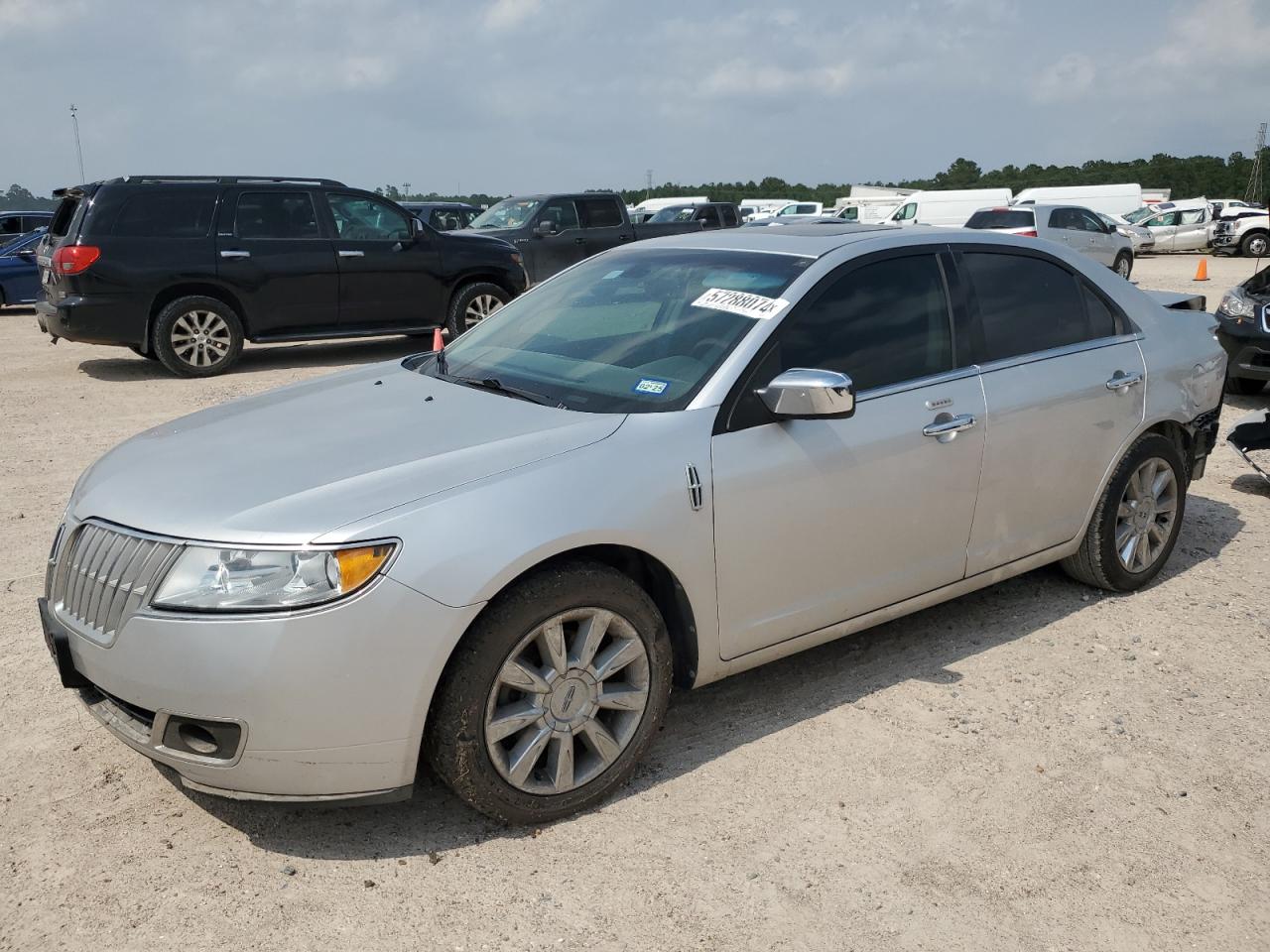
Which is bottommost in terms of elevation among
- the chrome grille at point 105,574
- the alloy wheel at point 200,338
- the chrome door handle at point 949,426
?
the alloy wheel at point 200,338

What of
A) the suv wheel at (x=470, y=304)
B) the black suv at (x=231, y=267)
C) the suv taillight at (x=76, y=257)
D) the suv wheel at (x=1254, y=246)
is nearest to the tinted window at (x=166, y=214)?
the black suv at (x=231, y=267)

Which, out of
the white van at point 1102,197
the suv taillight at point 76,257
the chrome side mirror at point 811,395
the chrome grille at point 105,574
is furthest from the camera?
the white van at point 1102,197

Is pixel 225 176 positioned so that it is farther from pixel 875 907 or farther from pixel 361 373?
pixel 875 907

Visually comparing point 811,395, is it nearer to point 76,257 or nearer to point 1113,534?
point 1113,534

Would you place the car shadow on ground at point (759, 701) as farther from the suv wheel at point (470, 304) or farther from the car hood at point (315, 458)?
the suv wheel at point (470, 304)

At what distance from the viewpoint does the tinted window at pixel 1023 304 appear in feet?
14.4

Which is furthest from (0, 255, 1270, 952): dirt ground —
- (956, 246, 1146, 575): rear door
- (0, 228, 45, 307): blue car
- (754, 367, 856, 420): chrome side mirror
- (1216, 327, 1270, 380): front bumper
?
(0, 228, 45, 307): blue car

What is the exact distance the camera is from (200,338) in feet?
37.8

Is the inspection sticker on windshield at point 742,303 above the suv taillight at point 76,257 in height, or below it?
A: above

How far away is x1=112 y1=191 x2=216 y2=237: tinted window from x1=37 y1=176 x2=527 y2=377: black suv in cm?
1

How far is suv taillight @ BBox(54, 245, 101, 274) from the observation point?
10.8 meters

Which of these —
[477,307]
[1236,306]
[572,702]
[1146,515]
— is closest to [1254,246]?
[1236,306]

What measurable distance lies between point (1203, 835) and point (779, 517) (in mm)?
1545

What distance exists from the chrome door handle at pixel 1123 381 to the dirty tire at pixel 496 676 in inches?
98.5
